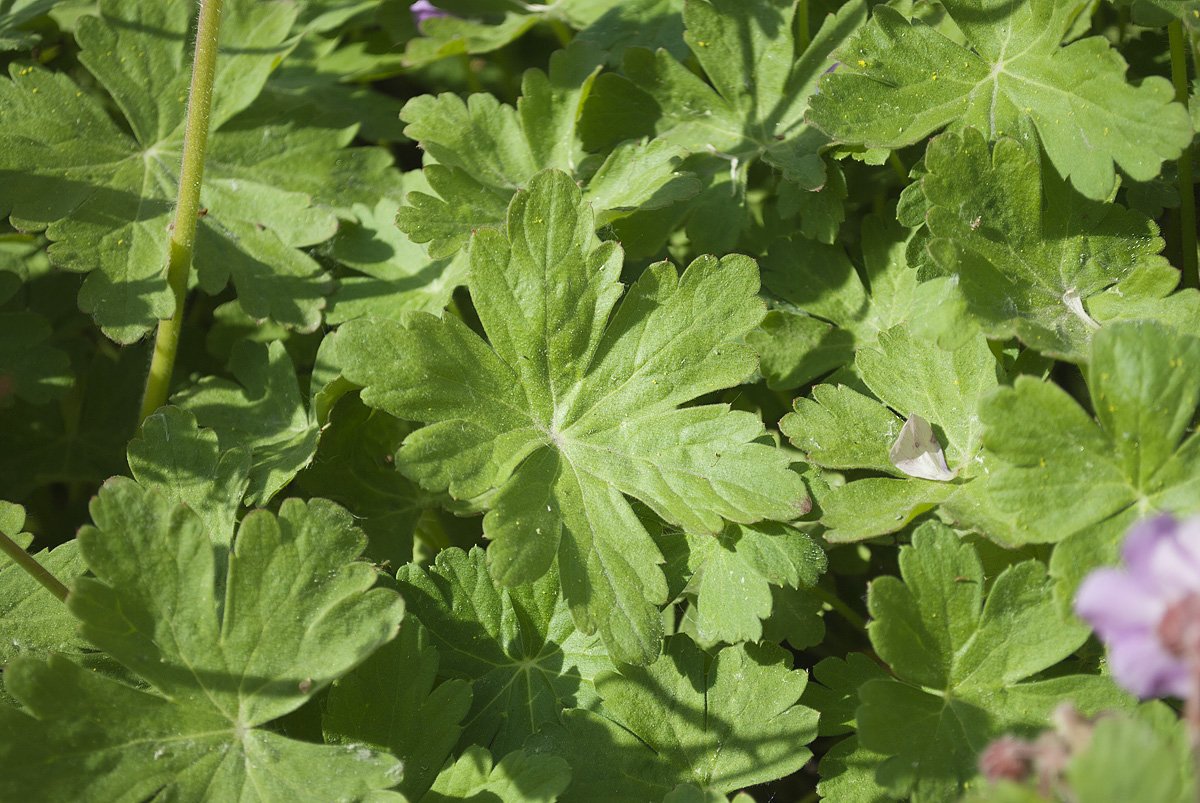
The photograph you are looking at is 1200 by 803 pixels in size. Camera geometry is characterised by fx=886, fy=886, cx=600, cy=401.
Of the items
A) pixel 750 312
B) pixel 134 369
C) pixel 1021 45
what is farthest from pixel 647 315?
pixel 134 369

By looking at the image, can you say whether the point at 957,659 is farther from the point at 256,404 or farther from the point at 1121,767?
the point at 256,404

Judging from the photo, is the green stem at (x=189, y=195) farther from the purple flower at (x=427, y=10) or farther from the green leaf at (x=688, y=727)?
the green leaf at (x=688, y=727)

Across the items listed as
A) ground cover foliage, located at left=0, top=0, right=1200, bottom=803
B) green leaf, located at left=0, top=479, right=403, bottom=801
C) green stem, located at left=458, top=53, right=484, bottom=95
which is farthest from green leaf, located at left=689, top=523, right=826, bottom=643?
green stem, located at left=458, top=53, right=484, bottom=95

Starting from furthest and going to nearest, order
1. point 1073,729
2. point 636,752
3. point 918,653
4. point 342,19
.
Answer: point 342,19
point 636,752
point 918,653
point 1073,729

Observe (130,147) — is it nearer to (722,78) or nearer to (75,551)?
(75,551)

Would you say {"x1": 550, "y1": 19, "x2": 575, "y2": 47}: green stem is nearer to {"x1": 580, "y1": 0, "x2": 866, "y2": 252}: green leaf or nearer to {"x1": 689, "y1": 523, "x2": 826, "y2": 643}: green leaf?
{"x1": 580, "y1": 0, "x2": 866, "y2": 252}: green leaf

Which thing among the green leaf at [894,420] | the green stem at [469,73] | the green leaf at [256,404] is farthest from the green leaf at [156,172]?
the green leaf at [894,420]

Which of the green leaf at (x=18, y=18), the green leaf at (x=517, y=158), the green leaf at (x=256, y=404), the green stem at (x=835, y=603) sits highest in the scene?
the green leaf at (x=18, y=18)
